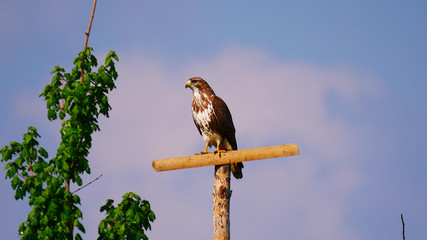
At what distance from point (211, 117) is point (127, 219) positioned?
246 cm

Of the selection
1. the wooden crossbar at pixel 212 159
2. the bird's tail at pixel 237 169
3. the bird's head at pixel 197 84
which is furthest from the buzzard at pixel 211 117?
the wooden crossbar at pixel 212 159

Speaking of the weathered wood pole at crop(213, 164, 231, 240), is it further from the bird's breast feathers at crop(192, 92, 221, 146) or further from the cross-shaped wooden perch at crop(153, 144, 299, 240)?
the bird's breast feathers at crop(192, 92, 221, 146)

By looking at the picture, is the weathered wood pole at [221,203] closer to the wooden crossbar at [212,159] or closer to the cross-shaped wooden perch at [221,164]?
the cross-shaped wooden perch at [221,164]

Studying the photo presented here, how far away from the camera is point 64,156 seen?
37.7 feet

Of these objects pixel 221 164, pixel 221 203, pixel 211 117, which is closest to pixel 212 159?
pixel 221 164

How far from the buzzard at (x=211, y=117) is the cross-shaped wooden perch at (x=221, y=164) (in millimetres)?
1002

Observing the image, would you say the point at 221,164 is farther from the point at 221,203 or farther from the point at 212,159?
the point at 221,203

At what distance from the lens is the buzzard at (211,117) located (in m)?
11.6

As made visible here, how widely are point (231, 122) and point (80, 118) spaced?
114 inches

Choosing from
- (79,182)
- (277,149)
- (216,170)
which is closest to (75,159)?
(79,182)

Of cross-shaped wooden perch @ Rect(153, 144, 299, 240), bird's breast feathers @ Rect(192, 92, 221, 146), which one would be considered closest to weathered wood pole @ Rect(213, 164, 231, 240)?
cross-shaped wooden perch @ Rect(153, 144, 299, 240)

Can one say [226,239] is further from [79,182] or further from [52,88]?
[52,88]

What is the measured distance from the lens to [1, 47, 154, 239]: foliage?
426 inches

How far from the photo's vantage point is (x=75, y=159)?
1158 cm
